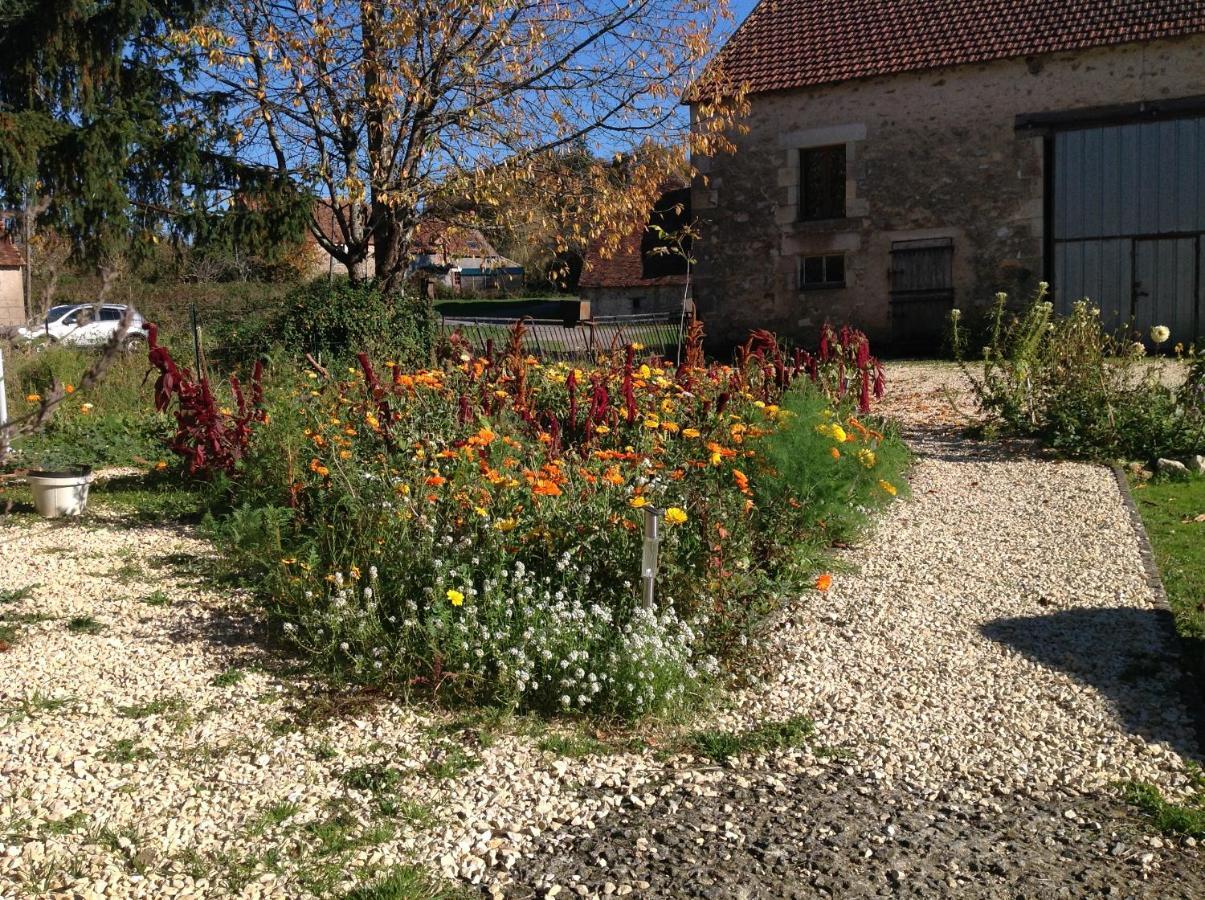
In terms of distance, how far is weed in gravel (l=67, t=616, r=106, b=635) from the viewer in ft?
13.9

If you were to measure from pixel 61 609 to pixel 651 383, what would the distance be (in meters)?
3.43

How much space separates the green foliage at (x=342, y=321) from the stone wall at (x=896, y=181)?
5015 mm

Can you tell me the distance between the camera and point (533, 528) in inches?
169

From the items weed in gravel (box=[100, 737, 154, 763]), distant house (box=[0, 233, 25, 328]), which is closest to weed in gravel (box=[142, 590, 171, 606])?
weed in gravel (box=[100, 737, 154, 763])

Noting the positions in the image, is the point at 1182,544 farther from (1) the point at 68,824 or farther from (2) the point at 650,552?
(1) the point at 68,824

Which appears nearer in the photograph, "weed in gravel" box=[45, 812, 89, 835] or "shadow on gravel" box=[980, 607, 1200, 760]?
Answer: "weed in gravel" box=[45, 812, 89, 835]

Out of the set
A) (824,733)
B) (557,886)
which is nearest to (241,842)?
(557,886)

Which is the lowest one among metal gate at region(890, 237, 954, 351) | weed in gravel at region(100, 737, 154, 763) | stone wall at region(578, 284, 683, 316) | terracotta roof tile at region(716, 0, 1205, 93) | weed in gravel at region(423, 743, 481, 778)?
weed in gravel at region(423, 743, 481, 778)

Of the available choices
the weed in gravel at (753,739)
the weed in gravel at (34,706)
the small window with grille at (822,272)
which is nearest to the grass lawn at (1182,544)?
the weed in gravel at (753,739)

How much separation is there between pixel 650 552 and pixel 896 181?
15.1m

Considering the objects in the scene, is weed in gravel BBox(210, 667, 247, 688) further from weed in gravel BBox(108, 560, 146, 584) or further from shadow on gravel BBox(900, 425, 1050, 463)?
shadow on gravel BBox(900, 425, 1050, 463)

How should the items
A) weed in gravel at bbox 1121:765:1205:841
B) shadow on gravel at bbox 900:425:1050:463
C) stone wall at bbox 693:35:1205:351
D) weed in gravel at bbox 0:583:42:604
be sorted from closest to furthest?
weed in gravel at bbox 1121:765:1205:841
weed in gravel at bbox 0:583:42:604
shadow on gravel at bbox 900:425:1050:463
stone wall at bbox 693:35:1205:351

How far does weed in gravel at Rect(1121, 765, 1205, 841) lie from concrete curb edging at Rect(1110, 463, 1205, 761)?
31cm

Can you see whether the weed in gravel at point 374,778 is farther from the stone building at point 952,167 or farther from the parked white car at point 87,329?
the stone building at point 952,167
